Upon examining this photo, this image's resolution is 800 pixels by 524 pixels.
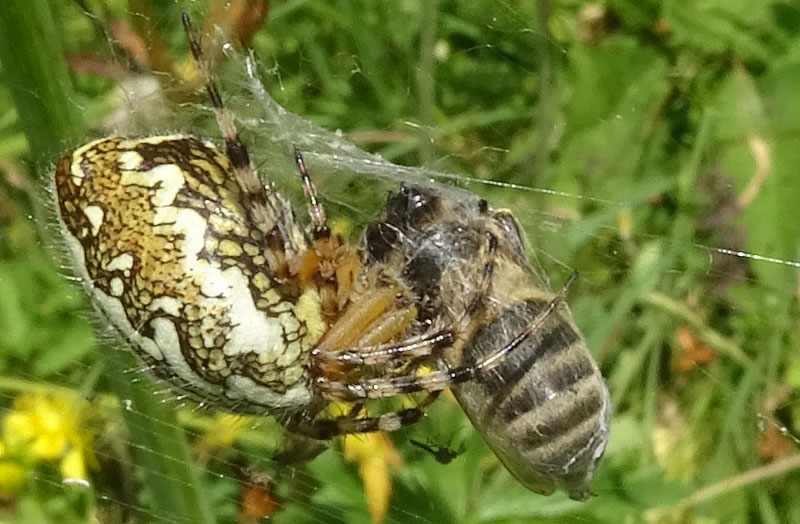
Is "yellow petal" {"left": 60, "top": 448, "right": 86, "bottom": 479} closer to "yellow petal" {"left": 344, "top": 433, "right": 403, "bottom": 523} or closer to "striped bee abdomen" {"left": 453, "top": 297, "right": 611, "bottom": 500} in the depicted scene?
"yellow petal" {"left": 344, "top": 433, "right": 403, "bottom": 523}

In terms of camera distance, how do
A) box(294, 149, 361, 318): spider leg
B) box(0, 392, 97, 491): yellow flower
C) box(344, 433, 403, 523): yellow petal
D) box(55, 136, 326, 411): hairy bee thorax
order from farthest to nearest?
box(0, 392, 97, 491): yellow flower
box(344, 433, 403, 523): yellow petal
box(294, 149, 361, 318): spider leg
box(55, 136, 326, 411): hairy bee thorax

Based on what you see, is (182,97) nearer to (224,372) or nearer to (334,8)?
(224,372)

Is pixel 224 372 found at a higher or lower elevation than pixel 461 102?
higher

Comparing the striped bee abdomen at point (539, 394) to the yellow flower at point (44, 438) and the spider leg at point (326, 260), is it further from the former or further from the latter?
the yellow flower at point (44, 438)

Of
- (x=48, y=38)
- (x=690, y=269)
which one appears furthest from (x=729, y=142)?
(x=48, y=38)

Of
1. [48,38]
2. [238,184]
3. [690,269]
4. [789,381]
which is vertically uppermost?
[48,38]

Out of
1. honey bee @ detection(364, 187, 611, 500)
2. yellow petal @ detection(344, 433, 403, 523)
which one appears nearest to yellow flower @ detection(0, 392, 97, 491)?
yellow petal @ detection(344, 433, 403, 523)

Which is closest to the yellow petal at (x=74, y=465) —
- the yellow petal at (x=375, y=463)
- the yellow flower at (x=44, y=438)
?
the yellow flower at (x=44, y=438)

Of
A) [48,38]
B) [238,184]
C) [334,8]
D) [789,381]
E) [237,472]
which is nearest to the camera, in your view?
[48,38]

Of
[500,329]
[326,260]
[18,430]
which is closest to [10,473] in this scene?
[18,430]
